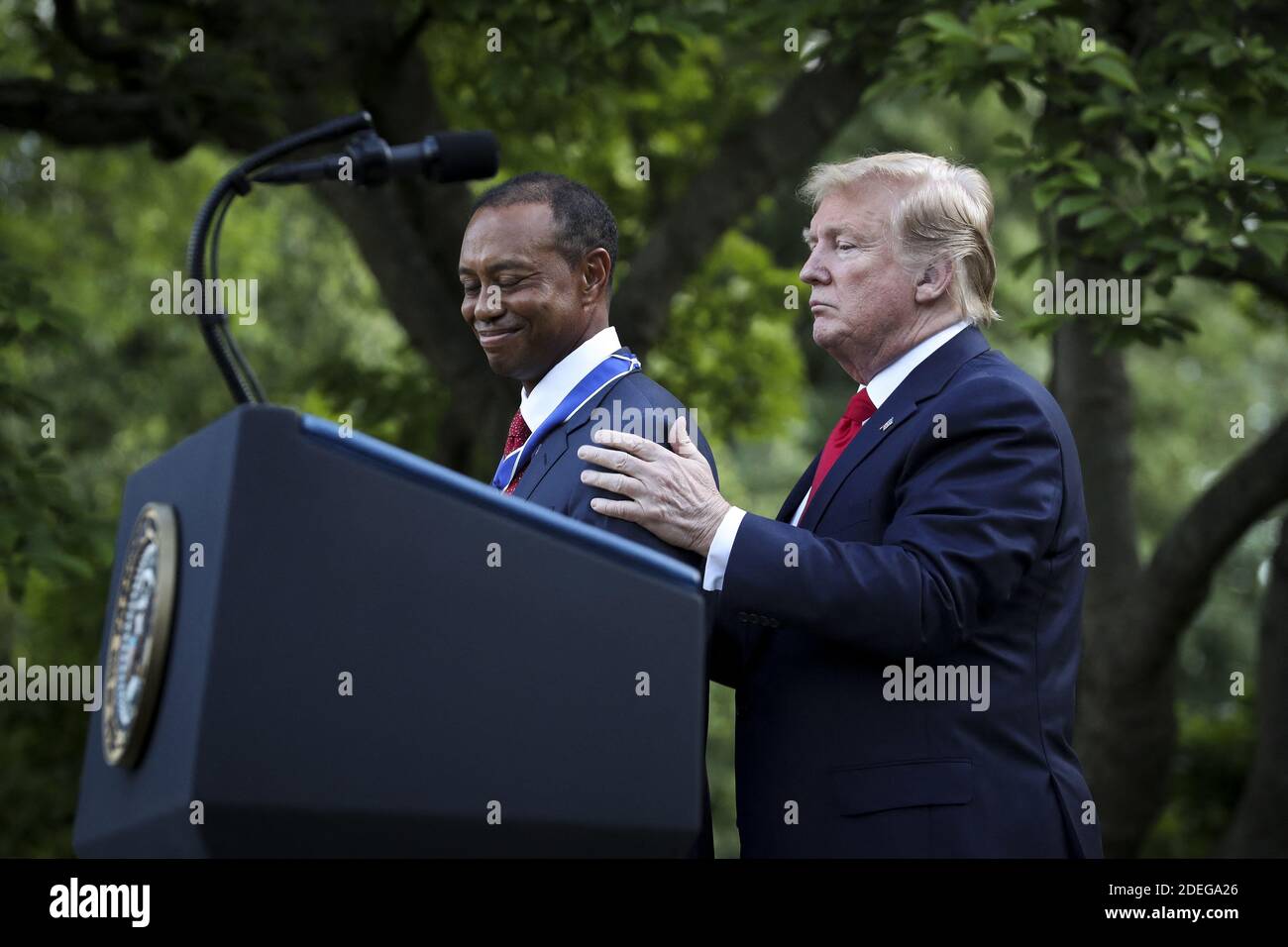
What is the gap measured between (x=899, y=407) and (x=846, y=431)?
21 centimetres

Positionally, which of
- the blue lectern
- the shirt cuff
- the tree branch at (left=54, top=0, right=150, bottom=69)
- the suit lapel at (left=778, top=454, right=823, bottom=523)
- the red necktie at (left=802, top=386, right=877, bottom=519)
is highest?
the tree branch at (left=54, top=0, right=150, bottom=69)

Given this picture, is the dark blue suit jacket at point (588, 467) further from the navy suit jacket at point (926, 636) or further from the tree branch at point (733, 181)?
the tree branch at point (733, 181)

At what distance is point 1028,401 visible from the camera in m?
2.54

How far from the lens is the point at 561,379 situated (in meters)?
2.77

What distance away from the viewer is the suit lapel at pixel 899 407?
266 centimetres

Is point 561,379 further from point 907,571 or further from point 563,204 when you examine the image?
point 907,571

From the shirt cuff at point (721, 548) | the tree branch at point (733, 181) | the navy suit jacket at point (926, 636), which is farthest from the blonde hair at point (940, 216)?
the tree branch at point (733, 181)

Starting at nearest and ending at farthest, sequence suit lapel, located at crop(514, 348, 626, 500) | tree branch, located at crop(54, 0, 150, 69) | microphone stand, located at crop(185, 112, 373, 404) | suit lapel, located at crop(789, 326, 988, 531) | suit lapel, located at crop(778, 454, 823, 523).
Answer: microphone stand, located at crop(185, 112, 373, 404) → suit lapel, located at crop(514, 348, 626, 500) → suit lapel, located at crop(789, 326, 988, 531) → suit lapel, located at crop(778, 454, 823, 523) → tree branch, located at crop(54, 0, 150, 69)

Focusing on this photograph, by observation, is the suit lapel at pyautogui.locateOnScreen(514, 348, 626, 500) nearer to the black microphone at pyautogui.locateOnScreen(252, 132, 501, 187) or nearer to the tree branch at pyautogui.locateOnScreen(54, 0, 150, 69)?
the black microphone at pyautogui.locateOnScreen(252, 132, 501, 187)

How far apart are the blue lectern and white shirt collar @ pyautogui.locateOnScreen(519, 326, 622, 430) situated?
105cm

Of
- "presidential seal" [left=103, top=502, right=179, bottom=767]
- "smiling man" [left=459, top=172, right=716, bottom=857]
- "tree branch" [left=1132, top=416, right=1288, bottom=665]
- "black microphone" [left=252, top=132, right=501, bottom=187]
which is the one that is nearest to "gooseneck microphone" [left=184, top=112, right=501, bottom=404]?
"black microphone" [left=252, top=132, right=501, bottom=187]

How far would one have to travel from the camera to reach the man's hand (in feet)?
7.40

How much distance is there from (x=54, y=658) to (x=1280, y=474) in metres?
7.17

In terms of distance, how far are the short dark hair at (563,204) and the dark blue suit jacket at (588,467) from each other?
204 millimetres
